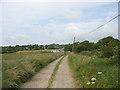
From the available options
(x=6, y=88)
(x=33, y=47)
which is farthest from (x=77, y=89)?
(x=33, y=47)

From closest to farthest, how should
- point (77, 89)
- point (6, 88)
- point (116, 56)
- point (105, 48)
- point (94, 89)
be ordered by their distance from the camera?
point (94, 89), point (6, 88), point (77, 89), point (116, 56), point (105, 48)

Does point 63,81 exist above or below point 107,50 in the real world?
below

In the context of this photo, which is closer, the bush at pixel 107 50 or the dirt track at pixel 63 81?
the dirt track at pixel 63 81

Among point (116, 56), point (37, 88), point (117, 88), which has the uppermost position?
point (116, 56)

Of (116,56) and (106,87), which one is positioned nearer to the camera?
(106,87)

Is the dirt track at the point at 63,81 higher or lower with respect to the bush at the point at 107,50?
lower

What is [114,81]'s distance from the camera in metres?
5.82

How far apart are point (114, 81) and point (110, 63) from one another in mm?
4486

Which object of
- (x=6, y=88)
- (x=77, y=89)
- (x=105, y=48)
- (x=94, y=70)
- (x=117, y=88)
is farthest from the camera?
(x=105, y=48)

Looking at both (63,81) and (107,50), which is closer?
(63,81)

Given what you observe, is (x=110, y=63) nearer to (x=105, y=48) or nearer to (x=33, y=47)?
(x=105, y=48)

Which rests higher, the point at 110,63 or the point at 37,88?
the point at 110,63

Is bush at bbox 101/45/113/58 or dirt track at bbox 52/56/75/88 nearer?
dirt track at bbox 52/56/75/88

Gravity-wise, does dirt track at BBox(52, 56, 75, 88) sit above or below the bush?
below
